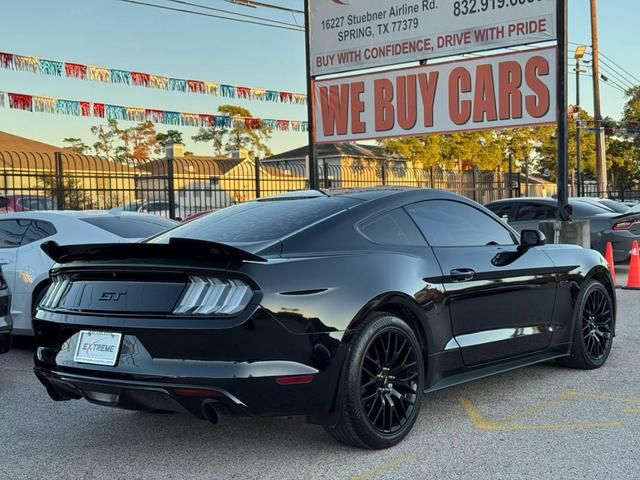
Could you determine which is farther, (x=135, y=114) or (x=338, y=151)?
(x=338, y=151)

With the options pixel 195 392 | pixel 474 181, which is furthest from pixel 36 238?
pixel 474 181

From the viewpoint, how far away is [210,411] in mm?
3537

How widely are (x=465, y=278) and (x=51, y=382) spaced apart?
2.49 m

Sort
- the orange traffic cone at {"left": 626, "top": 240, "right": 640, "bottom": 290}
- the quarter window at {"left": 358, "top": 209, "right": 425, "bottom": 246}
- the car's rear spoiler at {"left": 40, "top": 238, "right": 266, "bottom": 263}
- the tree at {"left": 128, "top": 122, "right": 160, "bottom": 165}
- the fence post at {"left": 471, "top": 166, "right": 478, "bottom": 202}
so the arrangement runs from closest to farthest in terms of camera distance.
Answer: the car's rear spoiler at {"left": 40, "top": 238, "right": 266, "bottom": 263} < the quarter window at {"left": 358, "top": 209, "right": 425, "bottom": 246} < the orange traffic cone at {"left": 626, "top": 240, "right": 640, "bottom": 290} < the fence post at {"left": 471, "top": 166, "right": 478, "bottom": 202} < the tree at {"left": 128, "top": 122, "right": 160, "bottom": 165}

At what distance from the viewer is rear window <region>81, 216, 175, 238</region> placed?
7.14 meters

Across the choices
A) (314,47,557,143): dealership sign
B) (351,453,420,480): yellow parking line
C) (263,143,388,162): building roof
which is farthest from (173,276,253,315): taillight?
(263,143,388,162): building roof

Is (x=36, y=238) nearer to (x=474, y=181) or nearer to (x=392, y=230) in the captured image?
(x=392, y=230)

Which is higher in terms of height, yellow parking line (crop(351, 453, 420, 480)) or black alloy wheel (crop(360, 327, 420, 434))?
black alloy wheel (crop(360, 327, 420, 434))

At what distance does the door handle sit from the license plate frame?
2006 millimetres

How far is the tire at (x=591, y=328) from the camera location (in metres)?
5.61

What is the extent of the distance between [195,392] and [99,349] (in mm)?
628

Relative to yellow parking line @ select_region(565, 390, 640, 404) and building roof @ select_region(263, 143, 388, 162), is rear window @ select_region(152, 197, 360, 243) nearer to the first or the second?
yellow parking line @ select_region(565, 390, 640, 404)

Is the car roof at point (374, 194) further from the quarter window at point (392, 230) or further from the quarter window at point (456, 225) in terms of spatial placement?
the quarter window at point (392, 230)

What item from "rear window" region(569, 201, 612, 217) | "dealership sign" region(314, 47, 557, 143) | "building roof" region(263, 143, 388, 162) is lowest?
"rear window" region(569, 201, 612, 217)
